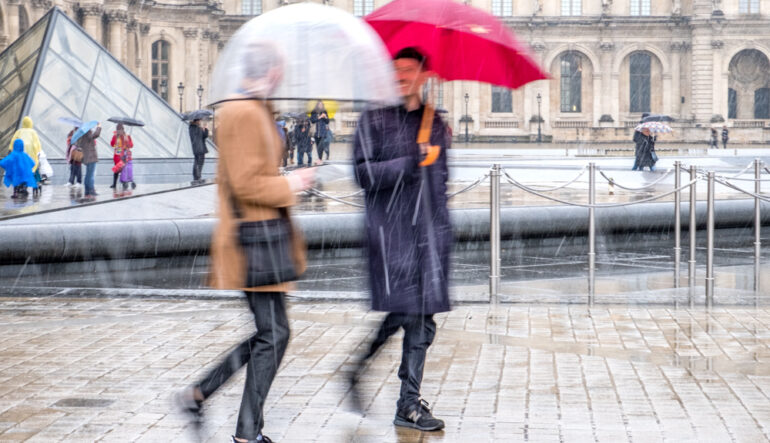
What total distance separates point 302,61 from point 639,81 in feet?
224

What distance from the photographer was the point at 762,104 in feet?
221

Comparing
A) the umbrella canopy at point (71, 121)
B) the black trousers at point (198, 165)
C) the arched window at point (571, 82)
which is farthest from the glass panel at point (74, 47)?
the arched window at point (571, 82)

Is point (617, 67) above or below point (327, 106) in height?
above

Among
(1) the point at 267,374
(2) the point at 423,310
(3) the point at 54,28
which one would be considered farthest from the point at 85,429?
(3) the point at 54,28

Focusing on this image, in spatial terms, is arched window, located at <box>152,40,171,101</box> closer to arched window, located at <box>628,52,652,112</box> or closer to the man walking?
arched window, located at <box>628,52,652,112</box>

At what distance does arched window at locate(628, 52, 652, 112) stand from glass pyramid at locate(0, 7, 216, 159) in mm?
46907

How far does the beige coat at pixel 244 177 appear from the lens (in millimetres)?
4125

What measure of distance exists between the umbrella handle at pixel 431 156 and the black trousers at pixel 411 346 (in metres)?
0.63

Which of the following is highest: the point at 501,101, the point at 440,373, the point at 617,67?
the point at 617,67

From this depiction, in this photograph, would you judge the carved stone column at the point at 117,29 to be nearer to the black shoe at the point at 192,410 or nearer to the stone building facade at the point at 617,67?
the stone building facade at the point at 617,67

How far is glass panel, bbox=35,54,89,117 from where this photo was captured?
24016mm

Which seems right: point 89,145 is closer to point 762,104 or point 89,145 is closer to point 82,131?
point 82,131

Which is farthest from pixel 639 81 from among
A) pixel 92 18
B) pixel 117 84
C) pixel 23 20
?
pixel 117 84

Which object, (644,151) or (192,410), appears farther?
(644,151)
